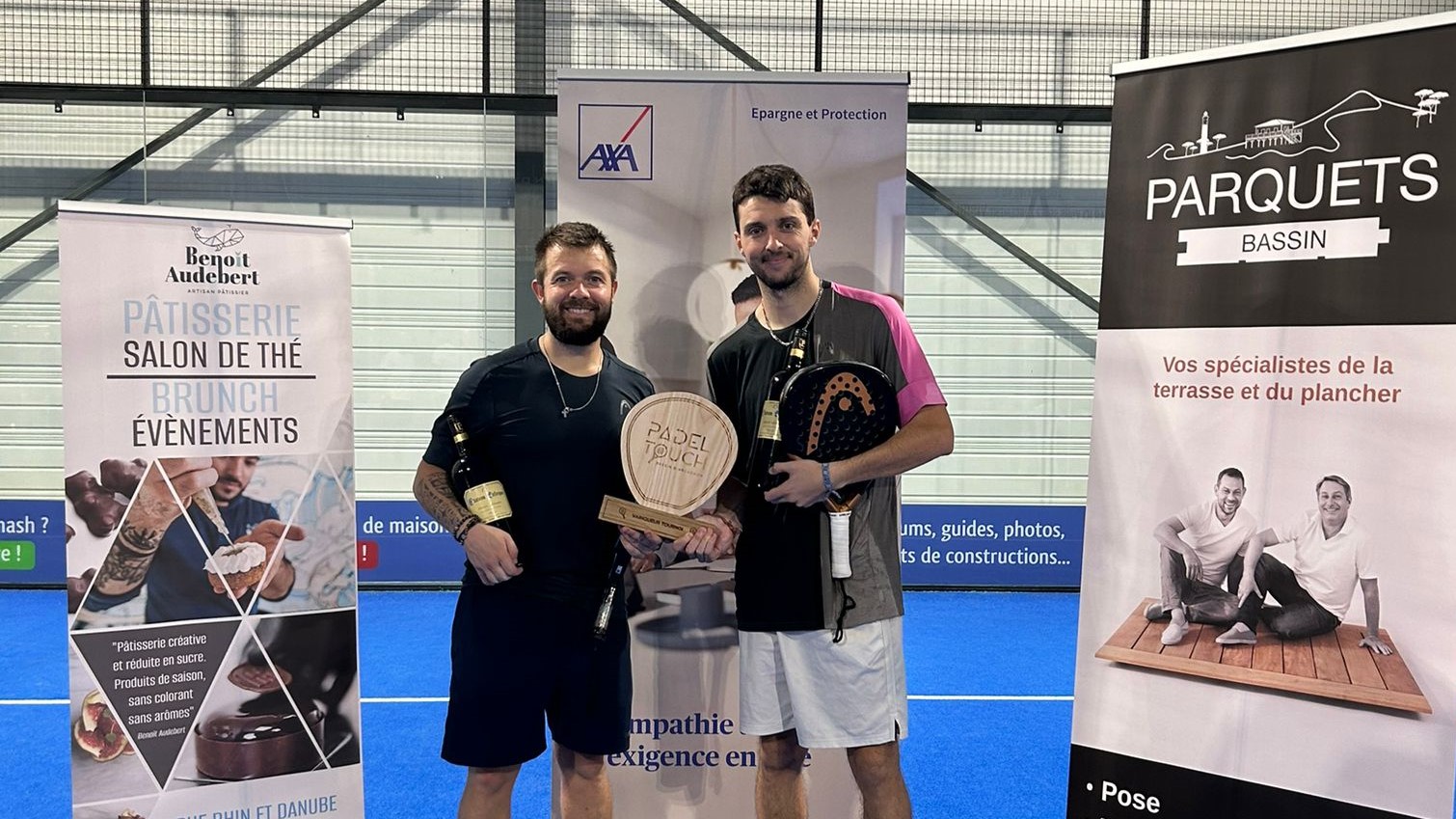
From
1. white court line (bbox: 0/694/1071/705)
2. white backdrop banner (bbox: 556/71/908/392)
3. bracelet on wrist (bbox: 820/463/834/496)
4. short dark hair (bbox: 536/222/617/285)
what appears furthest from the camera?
white court line (bbox: 0/694/1071/705)

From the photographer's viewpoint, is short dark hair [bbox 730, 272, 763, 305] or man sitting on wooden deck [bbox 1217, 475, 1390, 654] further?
short dark hair [bbox 730, 272, 763, 305]

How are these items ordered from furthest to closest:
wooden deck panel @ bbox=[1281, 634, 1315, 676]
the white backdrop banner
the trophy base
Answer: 1. the white backdrop banner
2. the trophy base
3. wooden deck panel @ bbox=[1281, 634, 1315, 676]

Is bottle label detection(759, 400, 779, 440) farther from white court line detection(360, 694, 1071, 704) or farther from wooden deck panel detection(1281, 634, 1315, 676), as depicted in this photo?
white court line detection(360, 694, 1071, 704)

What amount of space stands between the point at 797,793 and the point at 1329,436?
64.5 inches

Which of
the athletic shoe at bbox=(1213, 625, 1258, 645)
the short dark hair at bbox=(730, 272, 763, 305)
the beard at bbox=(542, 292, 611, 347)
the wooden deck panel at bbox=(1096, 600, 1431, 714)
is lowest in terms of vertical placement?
the wooden deck panel at bbox=(1096, 600, 1431, 714)

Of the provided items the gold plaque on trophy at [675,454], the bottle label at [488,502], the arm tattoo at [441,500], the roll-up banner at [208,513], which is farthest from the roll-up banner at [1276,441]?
the roll-up banner at [208,513]

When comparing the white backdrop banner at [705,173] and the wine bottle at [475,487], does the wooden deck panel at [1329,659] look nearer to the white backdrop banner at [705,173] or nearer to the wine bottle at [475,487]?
the white backdrop banner at [705,173]

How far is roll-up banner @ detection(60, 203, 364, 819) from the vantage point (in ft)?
7.92

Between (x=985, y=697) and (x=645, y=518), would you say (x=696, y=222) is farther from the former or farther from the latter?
(x=985, y=697)

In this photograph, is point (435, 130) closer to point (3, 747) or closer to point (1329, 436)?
point (3, 747)

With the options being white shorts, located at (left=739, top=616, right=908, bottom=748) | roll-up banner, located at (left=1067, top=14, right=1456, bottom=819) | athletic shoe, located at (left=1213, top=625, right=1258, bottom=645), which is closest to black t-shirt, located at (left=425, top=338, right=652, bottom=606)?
white shorts, located at (left=739, top=616, right=908, bottom=748)

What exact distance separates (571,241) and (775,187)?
0.55 meters

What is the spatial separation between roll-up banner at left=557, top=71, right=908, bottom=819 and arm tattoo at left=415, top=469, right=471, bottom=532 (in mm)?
647

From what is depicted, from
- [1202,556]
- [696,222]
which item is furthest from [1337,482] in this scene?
[696,222]
